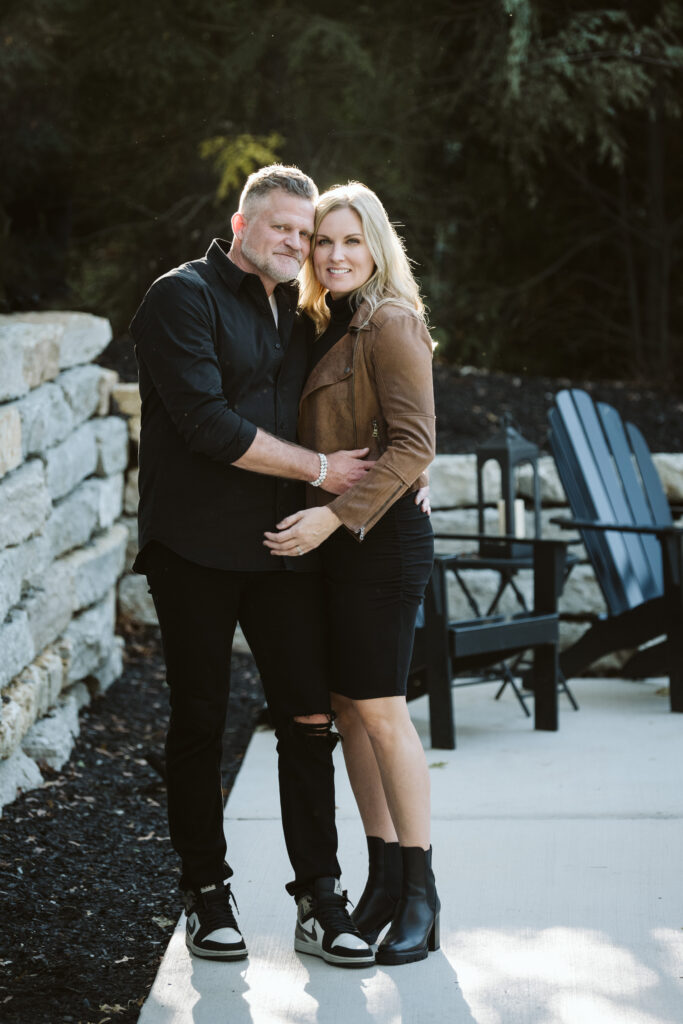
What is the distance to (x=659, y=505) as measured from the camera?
18.8ft

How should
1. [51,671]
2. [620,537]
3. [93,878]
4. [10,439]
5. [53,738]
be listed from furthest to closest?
[620,537] → [51,671] → [53,738] → [10,439] → [93,878]

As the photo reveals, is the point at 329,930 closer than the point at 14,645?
Yes

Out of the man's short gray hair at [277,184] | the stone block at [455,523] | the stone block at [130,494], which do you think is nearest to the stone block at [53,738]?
the stone block at [130,494]

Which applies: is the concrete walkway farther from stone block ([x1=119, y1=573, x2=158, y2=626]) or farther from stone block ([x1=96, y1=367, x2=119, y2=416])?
stone block ([x1=96, y1=367, x2=119, y2=416])

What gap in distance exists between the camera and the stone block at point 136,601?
6129 millimetres

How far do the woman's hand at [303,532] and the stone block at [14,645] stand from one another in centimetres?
136

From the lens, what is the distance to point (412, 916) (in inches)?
105

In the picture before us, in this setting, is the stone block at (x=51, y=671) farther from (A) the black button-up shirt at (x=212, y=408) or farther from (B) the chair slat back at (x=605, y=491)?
(B) the chair slat back at (x=605, y=491)

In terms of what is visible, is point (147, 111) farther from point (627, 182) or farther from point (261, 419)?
point (261, 419)

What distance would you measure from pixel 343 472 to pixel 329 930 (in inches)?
39.2

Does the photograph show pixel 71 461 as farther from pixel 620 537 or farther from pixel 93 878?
pixel 620 537

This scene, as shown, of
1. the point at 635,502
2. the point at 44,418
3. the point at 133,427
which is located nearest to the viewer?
the point at 44,418

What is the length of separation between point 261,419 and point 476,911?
1286 mm

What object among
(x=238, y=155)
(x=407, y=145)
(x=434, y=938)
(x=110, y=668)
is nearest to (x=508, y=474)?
(x=110, y=668)
